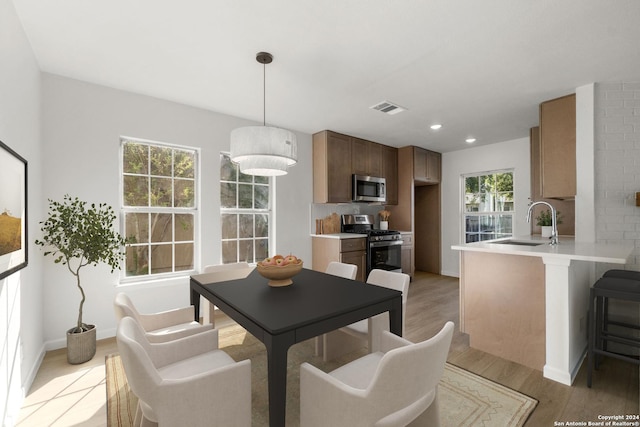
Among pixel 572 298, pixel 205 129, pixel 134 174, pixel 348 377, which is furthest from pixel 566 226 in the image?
pixel 134 174

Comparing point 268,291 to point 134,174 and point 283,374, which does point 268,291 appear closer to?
point 283,374

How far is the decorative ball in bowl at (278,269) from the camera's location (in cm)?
203

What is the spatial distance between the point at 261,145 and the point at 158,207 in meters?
2.03

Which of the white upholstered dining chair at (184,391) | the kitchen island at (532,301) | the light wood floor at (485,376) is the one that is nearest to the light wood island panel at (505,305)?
the kitchen island at (532,301)

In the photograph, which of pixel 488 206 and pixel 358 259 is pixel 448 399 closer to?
pixel 358 259

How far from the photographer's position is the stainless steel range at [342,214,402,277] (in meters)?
4.81

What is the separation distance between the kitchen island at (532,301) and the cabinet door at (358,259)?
A: 1.87 m

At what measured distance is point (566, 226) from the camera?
394cm

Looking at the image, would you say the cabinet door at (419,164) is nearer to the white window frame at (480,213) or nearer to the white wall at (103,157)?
the white window frame at (480,213)

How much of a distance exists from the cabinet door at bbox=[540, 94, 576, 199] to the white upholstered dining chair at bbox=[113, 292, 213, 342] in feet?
12.3

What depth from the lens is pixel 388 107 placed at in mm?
3572

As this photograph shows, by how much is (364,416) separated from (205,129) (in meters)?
3.52

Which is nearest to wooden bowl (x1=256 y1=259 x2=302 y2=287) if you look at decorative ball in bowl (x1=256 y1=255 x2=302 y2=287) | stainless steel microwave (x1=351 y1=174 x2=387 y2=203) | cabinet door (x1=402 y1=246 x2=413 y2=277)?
decorative ball in bowl (x1=256 y1=255 x2=302 y2=287)

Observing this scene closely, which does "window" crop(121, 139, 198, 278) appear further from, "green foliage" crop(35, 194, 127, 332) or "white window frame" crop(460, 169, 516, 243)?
"white window frame" crop(460, 169, 516, 243)
